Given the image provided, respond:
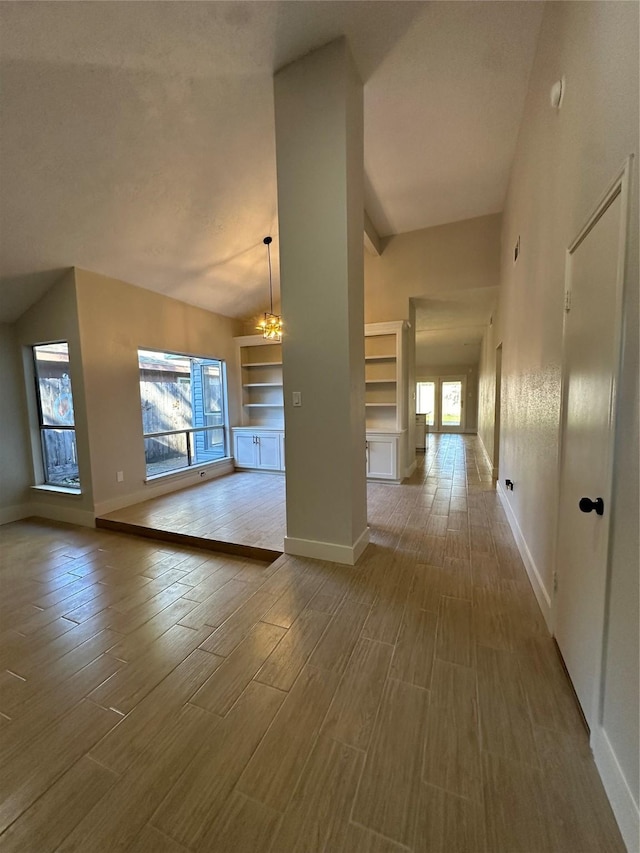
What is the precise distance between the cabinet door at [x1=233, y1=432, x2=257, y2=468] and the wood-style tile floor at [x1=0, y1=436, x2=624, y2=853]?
3.51m

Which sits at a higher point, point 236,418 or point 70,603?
point 236,418

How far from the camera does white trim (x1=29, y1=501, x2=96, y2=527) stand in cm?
397

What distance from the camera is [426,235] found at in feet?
16.5

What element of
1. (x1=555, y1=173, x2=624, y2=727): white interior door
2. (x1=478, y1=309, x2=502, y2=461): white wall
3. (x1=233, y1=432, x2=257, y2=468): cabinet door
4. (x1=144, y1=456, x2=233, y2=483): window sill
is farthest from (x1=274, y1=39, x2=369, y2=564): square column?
(x1=233, y1=432, x2=257, y2=468): cabinet door

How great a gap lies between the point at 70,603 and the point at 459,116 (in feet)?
16.4

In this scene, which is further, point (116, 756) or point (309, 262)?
point (309, 262)

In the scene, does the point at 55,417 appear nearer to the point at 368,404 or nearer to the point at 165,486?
the point at 165,486

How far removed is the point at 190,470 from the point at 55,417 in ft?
6.00

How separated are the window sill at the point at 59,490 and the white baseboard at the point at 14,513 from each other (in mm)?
262

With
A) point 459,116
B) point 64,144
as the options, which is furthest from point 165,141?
point 459,116

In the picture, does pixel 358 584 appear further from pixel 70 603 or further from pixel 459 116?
pixel 459 116

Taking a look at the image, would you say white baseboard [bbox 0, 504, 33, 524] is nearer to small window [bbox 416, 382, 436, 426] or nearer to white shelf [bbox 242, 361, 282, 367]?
white shelf [bbox 242, 361, 282, 367]

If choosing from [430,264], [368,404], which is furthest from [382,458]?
[430,264]

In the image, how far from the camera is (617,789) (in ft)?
3.43
